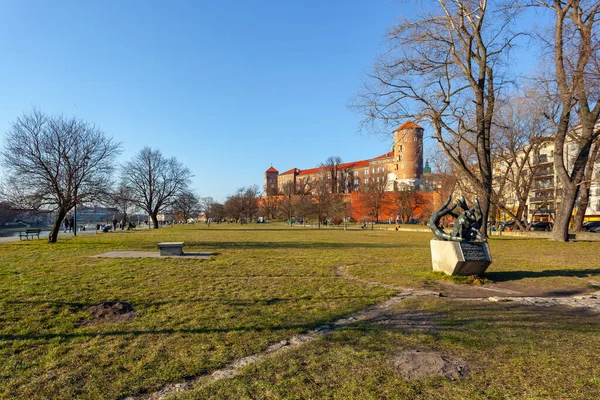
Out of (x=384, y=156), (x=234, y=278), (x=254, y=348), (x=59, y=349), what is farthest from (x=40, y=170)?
(x=384, y=156)

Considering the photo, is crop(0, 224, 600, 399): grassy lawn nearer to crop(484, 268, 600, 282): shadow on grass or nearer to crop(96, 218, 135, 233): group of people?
crop(484, 268, 600, 282): shadow on grass

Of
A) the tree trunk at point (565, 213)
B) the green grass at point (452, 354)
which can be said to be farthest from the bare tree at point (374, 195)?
the green grass at point (452, 354)

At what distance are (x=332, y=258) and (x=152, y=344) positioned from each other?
1045cm

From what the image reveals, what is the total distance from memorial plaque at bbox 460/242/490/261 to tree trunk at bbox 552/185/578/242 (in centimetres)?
1736

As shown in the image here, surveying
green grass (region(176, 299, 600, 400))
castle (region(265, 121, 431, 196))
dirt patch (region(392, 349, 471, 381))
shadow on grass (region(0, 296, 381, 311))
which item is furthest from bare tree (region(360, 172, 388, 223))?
dirt patch (region(392, 349, 471, 381))

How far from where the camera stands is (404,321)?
5773mm

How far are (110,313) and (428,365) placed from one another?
4.86 meters

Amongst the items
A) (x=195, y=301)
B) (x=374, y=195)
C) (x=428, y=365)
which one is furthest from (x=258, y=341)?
(x=374, y=195)

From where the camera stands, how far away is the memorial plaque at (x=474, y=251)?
948cm

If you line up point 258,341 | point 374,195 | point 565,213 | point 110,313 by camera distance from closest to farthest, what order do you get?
point 258,341 < point 110,313 < point 565,213 < point 374,195

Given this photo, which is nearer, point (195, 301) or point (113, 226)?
point (195, 301)

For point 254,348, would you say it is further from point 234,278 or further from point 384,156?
point 384,156

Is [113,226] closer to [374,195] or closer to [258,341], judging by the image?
[374,195]

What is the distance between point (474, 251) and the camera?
9.58 meters
